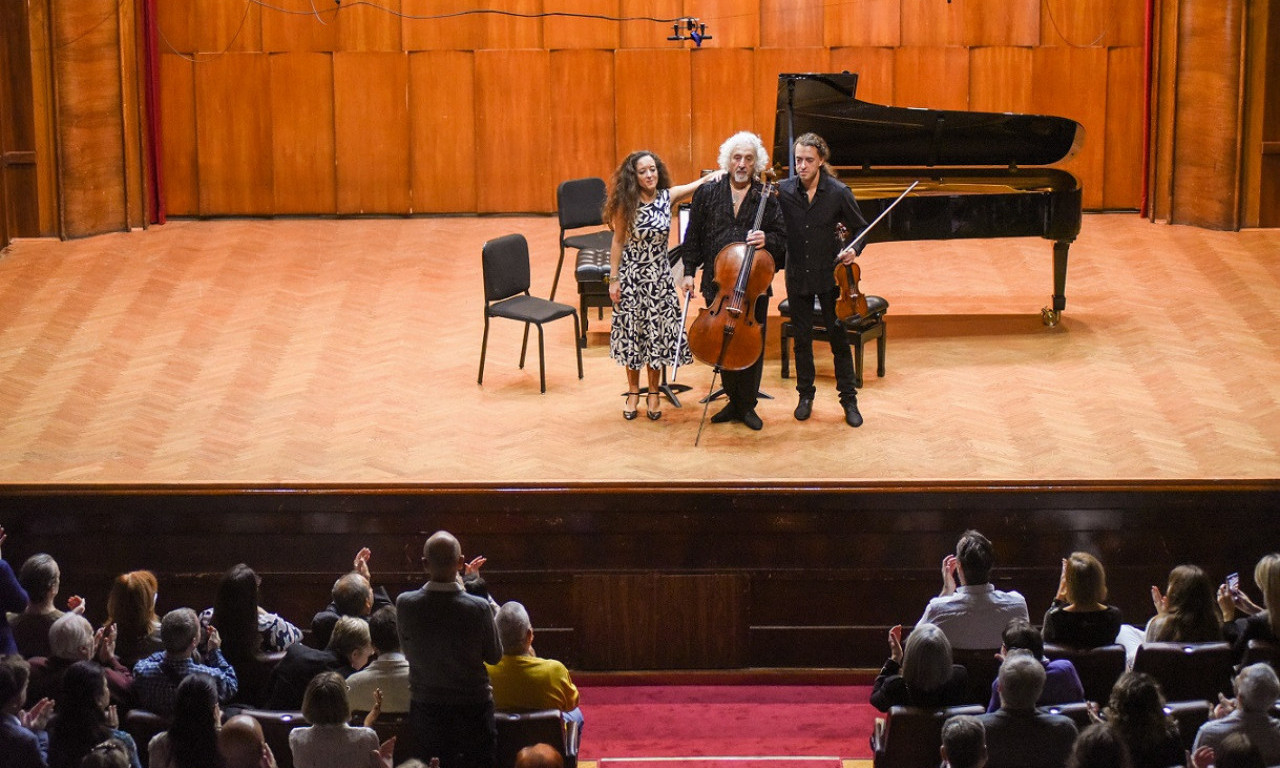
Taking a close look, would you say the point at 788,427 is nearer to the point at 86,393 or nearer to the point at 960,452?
the point at 960,452

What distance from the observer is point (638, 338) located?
283 inches

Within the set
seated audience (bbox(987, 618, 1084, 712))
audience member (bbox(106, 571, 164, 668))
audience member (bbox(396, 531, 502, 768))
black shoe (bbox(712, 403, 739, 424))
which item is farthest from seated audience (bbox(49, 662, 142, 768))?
black shoe (bbox(712, 403, 739, 424))

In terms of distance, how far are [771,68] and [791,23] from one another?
1.09 feet

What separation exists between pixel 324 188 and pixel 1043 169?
5.14 m

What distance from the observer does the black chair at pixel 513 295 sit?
25.0 ft

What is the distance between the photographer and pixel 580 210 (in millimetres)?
8969

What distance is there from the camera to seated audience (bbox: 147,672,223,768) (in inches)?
163

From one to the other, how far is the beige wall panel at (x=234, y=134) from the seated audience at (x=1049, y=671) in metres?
7.92

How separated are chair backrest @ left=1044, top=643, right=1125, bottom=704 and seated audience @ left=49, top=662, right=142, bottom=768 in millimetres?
2729

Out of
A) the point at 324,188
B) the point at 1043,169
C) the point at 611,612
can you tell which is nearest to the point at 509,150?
the point at 324,188

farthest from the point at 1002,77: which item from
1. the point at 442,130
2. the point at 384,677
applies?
the point at 384,677

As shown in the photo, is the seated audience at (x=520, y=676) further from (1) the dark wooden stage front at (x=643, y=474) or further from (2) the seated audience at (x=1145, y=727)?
(1) the dark wooden stage front at (x=643, y=474)

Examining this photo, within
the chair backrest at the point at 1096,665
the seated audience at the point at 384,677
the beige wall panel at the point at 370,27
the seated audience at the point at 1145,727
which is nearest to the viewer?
the seated audience at the point at 1145,727

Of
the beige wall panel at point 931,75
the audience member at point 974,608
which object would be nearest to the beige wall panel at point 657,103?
the beige wall panel at point 931,75
